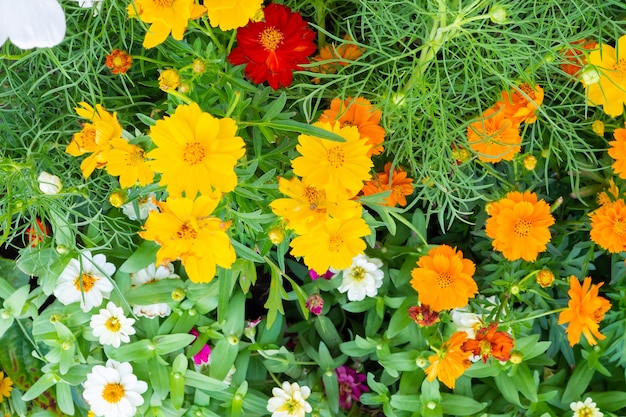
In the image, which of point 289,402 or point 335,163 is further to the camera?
point 289,402

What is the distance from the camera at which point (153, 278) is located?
0.96m

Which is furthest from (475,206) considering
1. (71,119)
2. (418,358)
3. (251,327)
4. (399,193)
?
(71,119)

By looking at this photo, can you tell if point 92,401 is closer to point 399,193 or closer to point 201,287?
point 201,287

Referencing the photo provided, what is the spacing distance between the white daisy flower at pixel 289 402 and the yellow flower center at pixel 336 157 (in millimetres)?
400

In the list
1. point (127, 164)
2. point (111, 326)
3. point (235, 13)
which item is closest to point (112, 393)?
point (111, 326)


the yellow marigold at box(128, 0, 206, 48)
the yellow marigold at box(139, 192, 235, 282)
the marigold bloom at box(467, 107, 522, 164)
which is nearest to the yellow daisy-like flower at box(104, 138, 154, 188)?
the yellow marigold at box(139, 192, 235, 282)

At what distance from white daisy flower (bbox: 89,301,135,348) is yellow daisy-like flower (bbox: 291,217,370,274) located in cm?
31

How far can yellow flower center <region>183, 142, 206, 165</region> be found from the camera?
0.65 meters

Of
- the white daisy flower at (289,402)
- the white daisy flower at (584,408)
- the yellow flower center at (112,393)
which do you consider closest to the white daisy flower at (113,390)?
the yellow flower center at (112,393)

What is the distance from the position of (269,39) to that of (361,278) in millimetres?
399

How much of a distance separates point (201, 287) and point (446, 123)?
461mm

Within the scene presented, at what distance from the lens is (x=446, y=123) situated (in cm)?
90

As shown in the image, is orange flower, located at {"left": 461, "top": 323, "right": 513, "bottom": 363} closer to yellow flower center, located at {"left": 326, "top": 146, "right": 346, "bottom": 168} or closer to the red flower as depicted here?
yellow flower center, located at {"left": 326, "top": 146, "right": 346, "bottom": 168}

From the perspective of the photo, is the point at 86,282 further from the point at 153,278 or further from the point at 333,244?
the point at 333,244
